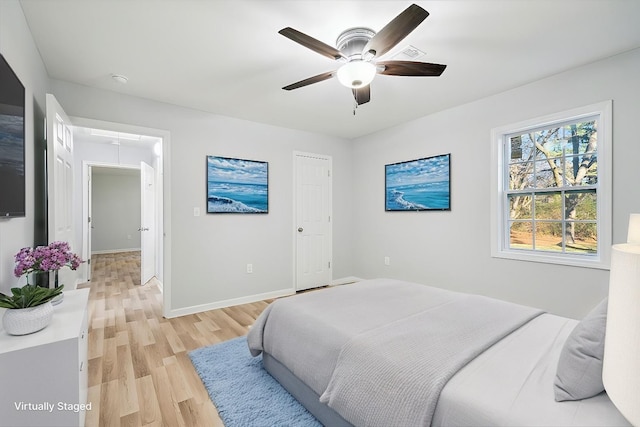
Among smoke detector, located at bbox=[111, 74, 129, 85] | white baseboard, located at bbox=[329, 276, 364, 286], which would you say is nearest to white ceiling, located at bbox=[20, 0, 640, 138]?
smoke detector, located at bbox=[111, 74, 129, 85]

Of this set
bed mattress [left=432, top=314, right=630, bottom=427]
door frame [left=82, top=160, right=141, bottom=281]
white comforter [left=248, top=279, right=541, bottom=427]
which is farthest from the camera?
door frame [left=82, top=160, right=141, bottom=281]

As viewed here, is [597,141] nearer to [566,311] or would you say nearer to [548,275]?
[548,275]

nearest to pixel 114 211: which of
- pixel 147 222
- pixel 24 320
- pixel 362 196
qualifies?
pixel 147 222

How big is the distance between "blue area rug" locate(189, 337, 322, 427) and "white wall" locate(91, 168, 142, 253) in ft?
23.4

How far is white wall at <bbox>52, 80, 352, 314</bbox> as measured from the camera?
Result: 3172mm

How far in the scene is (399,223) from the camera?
4.19 meters

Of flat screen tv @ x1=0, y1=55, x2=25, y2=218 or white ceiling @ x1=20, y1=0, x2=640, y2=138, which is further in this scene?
white ceiling @ x1=20, y1=0, x2=640, y2=138

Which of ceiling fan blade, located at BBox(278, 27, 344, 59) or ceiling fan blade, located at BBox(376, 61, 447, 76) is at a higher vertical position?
ceiling fan blade, located at BBox(278, 27, 344, 59)

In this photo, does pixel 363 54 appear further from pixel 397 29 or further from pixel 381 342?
pixel 381 342

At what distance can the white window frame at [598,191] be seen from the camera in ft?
8.02

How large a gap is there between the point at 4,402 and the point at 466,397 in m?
1.83

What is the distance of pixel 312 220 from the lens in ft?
15.0

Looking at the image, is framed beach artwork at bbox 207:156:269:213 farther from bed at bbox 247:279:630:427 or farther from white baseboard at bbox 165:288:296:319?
bed at bbox 247:279:630:427

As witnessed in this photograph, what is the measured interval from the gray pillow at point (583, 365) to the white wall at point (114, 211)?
8981mm
